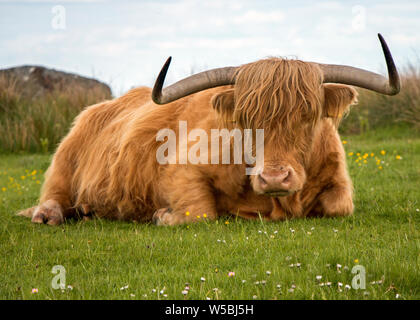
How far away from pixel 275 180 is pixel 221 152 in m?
0.95

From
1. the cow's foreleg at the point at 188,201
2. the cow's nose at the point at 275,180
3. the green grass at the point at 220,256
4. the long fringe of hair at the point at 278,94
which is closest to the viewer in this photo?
the green grass at the point at 220,256

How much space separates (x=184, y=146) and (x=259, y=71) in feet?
3.41

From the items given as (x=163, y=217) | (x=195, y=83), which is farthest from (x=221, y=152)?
(x=163, y=217)

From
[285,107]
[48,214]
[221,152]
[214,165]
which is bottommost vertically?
[48,214]

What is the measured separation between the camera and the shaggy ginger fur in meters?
4.46

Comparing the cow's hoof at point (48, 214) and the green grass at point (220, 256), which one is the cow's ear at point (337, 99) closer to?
the green grass at point (220, 256)

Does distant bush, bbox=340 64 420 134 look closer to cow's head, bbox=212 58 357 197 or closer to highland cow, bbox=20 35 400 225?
highland cow, bbox=20 35 400 225

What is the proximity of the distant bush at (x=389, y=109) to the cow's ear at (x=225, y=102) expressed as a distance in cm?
857

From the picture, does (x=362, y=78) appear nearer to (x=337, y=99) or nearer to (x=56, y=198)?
(x=337, y=99)

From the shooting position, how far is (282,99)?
4406 mm

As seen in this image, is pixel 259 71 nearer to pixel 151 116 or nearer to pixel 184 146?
pixel 184 146

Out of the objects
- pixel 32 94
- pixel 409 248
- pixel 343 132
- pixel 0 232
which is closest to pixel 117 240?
pixel 0 232

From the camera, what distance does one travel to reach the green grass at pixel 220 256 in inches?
119

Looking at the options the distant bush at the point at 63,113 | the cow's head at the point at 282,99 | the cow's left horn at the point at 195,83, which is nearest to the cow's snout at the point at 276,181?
the cow's head at the point at 282,99
